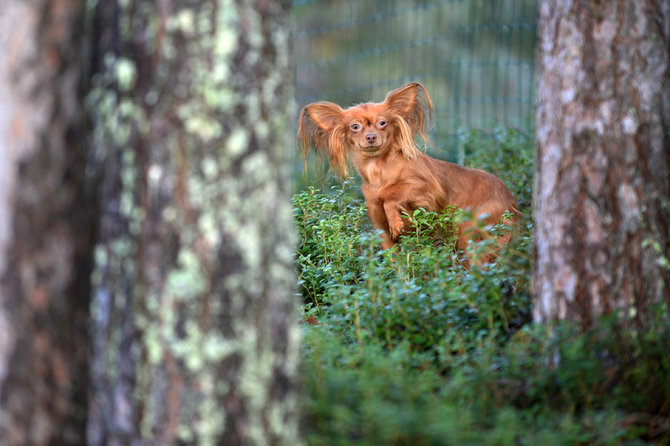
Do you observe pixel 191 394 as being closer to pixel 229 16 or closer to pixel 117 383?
pixel 117 383

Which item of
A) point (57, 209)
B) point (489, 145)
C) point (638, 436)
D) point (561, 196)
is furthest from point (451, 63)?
point (57, 209)

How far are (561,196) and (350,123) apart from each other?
371cm

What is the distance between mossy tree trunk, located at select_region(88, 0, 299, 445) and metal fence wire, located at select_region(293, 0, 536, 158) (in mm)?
6186

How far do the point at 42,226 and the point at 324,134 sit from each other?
4906mm

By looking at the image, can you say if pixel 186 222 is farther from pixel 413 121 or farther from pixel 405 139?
pixel 413 121

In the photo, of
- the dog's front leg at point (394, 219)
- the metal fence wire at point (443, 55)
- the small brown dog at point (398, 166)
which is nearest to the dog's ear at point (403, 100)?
the small brown dog at point (398, 166)

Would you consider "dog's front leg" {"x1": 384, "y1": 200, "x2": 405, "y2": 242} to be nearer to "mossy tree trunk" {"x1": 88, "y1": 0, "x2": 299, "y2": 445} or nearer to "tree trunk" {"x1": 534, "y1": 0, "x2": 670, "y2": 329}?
"tree trunk" {"x1": 534, "y1": 0, "x2": 670, "y2": 329}

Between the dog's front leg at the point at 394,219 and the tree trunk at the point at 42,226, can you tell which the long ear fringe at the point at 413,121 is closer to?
the dog's front leg at the point at 394,219

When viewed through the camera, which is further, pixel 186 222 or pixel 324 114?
pixel 324 114

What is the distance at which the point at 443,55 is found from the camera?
8289 millimetres

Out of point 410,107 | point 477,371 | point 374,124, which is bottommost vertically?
point 477,371

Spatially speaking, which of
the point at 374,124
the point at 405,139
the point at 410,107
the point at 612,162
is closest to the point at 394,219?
the point at 405,139

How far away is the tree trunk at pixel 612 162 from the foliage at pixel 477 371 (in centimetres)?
16

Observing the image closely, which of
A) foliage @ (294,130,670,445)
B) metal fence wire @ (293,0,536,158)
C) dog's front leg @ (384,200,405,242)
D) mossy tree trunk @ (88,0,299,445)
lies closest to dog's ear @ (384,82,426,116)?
dog's front leg @ (384,200,405,242)
